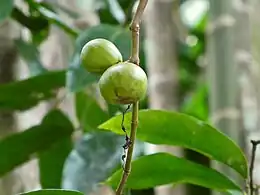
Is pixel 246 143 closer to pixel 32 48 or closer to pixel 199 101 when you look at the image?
pixel 32 48

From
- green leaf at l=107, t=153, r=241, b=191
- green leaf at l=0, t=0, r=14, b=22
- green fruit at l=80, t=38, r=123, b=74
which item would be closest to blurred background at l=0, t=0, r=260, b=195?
green leaf at l=0, t=0, r=14, b=22

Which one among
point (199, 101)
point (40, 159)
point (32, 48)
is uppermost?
point (199, 101)

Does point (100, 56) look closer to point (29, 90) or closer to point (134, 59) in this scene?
point (134, 59)

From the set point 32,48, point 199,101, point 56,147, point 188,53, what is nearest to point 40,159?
point 56,147

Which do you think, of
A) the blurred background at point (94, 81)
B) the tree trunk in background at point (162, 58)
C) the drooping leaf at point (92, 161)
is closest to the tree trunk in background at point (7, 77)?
the blurred background at point (94, 81)

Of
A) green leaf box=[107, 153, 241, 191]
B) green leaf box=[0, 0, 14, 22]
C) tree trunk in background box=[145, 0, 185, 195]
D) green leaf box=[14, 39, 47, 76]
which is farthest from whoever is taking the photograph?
tree trunk in background box=[145, 0, 185, 195]

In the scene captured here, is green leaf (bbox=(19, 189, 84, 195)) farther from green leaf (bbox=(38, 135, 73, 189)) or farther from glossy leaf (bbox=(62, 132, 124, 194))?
green leaf (bbox=(38, 135, 73, 189))

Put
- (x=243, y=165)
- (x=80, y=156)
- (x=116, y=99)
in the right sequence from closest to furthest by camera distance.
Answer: (x=116, y=99) < (x=243, y=165) < (x=80, y=156)

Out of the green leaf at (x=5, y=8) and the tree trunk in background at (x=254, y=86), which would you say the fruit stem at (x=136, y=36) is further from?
the tree trunk in background at (x=254, y=86)
